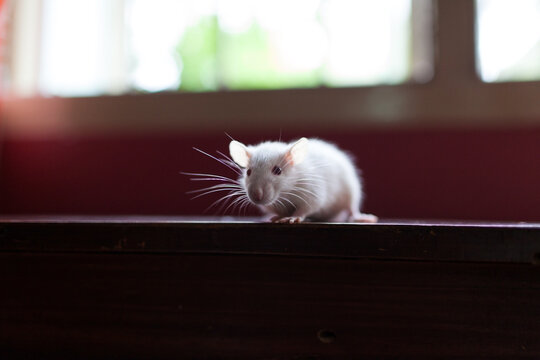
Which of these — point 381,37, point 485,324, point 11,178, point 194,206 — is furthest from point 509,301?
point 11,178

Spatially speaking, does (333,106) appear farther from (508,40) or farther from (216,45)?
(508,40)

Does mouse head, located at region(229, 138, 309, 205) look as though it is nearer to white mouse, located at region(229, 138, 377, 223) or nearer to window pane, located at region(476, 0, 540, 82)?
white mouse, located at region(229, 138, 377, 223)

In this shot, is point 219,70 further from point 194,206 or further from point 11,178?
point 11,178

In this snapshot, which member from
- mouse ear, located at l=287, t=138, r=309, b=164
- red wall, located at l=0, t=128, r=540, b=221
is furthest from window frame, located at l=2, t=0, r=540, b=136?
mouse ear, located at l=287, t=138, r=309, b=164

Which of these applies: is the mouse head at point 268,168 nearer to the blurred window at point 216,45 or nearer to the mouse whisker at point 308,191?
the mouse whisker at point 308,191

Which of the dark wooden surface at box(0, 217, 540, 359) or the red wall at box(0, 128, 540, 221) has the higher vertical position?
the red wall at box(0, 128, 540, 221)
